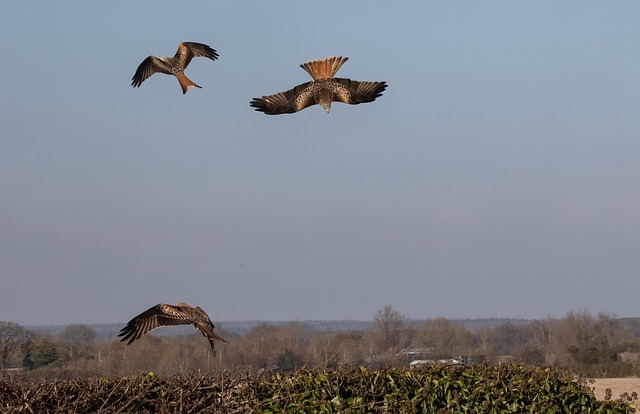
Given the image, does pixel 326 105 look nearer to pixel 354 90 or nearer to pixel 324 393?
pixel 354 90

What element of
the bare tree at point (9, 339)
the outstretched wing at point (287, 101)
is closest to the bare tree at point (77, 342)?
the bare tree at point (9, 339)

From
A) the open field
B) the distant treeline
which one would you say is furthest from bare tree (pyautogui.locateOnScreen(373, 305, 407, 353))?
the open field

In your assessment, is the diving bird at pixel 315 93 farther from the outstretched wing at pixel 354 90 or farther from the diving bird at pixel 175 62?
the diving bird at pixel 175 62

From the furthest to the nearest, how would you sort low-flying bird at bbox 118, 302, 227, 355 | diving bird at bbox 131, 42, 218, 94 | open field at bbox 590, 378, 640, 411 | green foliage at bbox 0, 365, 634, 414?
open field at bbox 590, 378, 640, 411 → diving bird at bbox 131, 42, 218, 94 → low-flying bird at bbox 118, 302, 227, 355 → green foliage at bbox 0, 365, 634, 414

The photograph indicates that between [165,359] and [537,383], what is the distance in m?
39.4

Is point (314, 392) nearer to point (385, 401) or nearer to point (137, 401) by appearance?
point (385, 401)

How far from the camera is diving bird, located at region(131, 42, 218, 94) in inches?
591

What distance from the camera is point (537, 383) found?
27.9ft

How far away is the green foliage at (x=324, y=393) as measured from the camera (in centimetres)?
823

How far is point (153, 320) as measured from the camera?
9.82 metres

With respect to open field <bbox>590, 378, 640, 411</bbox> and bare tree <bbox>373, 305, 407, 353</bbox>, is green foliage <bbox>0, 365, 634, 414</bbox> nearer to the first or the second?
open field <bbox>590, 378, 640, 411</bbox>

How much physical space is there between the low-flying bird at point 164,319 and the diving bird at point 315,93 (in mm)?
4865

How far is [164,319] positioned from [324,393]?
85.8 inches

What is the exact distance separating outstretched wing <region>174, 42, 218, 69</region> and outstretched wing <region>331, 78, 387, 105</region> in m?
2.39
